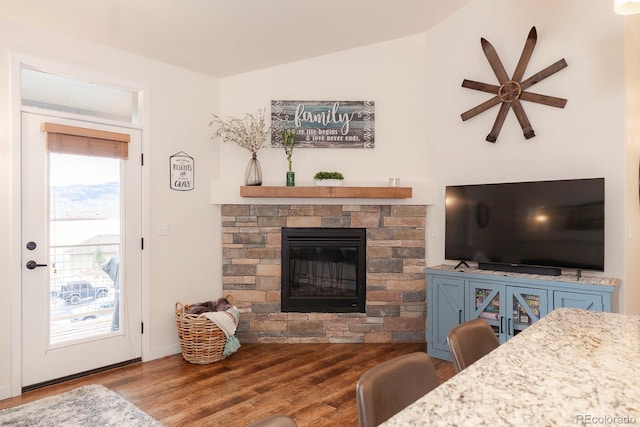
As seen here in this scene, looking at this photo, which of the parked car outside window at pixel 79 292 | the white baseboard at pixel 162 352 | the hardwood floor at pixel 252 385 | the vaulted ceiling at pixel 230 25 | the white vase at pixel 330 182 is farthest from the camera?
the white vase at pixel 330 182

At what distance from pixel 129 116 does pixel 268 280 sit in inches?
77.8

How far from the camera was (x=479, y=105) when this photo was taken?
3781 mm

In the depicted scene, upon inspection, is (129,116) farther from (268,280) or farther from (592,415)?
(592,415)

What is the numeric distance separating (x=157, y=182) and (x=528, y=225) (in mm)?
3196

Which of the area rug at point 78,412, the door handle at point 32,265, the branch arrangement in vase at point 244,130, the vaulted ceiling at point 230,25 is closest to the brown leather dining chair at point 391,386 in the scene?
the area rug at point 78,412

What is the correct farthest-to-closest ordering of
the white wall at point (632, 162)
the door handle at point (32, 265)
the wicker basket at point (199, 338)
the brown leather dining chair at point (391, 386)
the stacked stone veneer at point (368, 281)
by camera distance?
the stacked stone veneer at point (368, 281) → the wicker basket at point (199, 338) → the white wall at point (632, 162) → the door handle at point (32, 265) → the brown leather dining chair at point (391, 386)

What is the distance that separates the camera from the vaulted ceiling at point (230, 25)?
2.82 m

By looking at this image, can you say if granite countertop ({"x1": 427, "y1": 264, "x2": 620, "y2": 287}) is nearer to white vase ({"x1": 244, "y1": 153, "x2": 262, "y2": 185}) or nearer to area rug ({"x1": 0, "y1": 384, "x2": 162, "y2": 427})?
white vase ({"x1": 244, "y1": 153, "x2": 262, "y2": 185})

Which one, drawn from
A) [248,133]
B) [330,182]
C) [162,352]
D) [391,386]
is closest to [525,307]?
[330,182]

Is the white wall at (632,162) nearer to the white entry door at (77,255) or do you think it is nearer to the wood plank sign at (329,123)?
the wood plank sign at (329,123)

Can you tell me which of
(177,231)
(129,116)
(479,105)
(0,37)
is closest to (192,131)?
(129,116)

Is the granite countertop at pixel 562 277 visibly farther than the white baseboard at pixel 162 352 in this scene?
No

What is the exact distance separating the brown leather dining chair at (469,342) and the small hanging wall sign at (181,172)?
300 centimetres

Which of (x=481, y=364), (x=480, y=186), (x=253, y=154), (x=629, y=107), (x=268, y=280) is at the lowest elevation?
(x=268, y=280)
